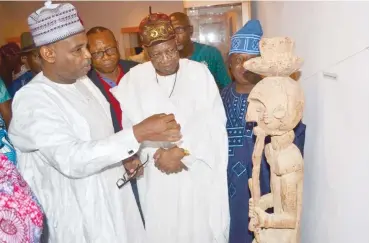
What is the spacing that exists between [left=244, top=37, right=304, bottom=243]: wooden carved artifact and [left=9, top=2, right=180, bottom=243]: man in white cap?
353 millimetres

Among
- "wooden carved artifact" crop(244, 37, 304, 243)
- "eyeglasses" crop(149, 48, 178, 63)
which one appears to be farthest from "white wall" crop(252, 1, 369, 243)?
"eyeglasses" crop(149, 48, 178, 63)

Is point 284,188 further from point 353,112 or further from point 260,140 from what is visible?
point 353,112

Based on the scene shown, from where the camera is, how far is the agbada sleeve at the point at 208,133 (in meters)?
1.98

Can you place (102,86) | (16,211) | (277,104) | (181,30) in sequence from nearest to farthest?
(16,211) → (277,104) → (102,86) → (181,30)

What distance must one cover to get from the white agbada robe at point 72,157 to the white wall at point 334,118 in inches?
30.9

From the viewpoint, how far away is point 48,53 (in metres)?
1.73

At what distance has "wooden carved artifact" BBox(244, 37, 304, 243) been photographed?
1.52 metres

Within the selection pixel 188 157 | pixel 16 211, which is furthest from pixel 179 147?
pixel 16 211

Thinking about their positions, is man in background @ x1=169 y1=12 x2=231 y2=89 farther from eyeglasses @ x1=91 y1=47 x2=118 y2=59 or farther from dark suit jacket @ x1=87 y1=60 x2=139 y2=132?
eyeglasses @ x1=91 y1=47 x2=118 y2=59

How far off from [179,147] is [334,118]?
0.75 m

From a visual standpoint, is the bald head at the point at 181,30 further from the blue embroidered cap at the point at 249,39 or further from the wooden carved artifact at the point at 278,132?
the wooden carved artifact at the point at 278,132

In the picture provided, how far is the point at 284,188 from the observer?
159 cm

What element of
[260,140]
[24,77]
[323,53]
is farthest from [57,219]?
[24,77]

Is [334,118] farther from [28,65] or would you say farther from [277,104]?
[28,65]
